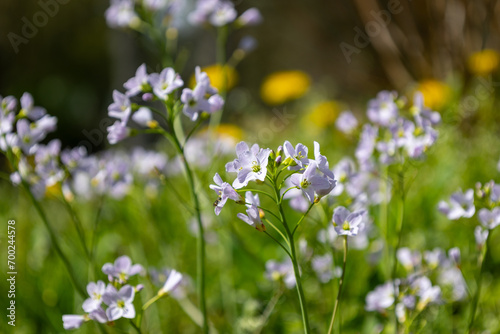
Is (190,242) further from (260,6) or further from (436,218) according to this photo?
(260,6)

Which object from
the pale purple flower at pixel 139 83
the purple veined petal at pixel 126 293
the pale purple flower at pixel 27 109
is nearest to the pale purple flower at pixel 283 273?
the purple veined petal at pixel 126 293

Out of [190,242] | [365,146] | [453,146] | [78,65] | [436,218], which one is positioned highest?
[365,146]

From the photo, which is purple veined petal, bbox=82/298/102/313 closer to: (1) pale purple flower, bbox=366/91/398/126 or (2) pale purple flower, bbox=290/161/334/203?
(2) pale purple flower, bbox=290/161/334/203

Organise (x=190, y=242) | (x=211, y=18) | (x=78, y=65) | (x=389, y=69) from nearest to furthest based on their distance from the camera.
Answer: (x=211, y=18), (x=190, y=242), (x=389, y=69), (x=78, y=65)

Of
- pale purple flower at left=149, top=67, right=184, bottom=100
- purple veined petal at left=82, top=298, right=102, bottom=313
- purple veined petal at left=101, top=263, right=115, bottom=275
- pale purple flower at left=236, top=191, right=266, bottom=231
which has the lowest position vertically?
purple veined petal at left=82, top=298, right=102, bottom=313

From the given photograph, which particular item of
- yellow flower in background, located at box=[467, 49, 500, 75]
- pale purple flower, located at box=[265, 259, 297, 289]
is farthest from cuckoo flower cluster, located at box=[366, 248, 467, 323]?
yellow flower in background, located at box=[467, 49, 500, 75]

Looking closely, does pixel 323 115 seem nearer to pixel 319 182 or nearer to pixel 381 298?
pixel 381 298

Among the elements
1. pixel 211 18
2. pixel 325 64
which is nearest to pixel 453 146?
pixel 211 18

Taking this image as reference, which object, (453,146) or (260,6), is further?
(260,6)
